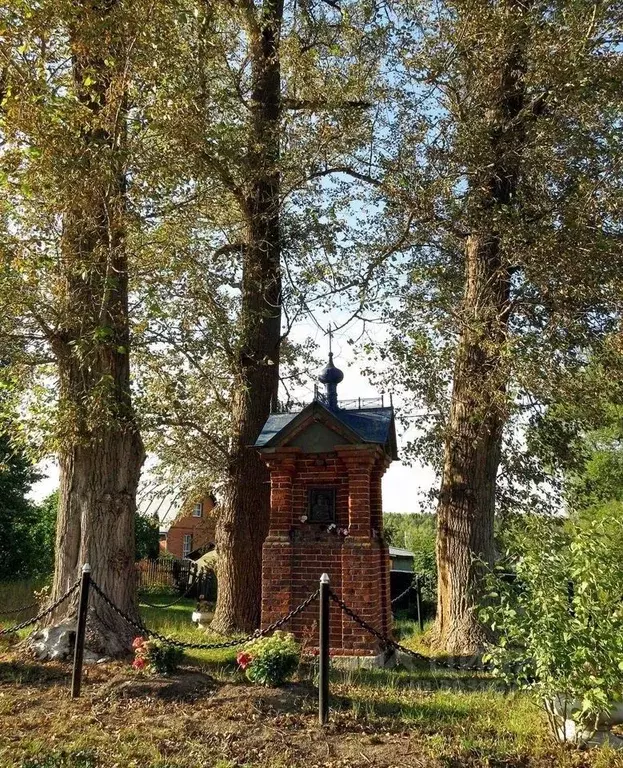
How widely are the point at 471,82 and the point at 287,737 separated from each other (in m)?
9.19

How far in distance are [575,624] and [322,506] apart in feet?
13.8

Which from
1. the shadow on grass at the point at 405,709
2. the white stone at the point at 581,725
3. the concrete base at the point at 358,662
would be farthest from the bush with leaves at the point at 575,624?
the concrete base at the point at 358,662

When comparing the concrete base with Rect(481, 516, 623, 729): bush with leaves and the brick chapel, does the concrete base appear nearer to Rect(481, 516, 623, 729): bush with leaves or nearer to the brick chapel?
the brick chapel

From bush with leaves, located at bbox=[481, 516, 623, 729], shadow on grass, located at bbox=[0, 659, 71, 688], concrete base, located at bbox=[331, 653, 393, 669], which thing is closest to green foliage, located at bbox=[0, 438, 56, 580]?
shadow on grass, located at bbox=[0, 659, 71, 688]

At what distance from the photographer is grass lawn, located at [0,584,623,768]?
4.74 metres

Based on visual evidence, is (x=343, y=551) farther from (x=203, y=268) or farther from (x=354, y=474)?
(x=203, y=268)

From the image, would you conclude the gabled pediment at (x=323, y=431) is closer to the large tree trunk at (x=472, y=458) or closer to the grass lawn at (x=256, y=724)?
the large tree trunk at (x=472, y=458)

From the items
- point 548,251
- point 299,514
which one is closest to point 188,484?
point 299,514

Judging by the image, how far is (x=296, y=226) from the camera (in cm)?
1038

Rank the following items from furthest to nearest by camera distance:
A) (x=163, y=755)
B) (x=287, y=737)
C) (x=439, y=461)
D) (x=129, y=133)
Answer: (x=439, y=461)
(x=129, y=133)
(x=287, y=737)
(x=163, y=755)

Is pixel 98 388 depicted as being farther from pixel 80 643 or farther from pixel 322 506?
pixel 322 506

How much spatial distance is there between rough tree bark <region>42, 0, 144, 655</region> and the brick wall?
75.4 inches

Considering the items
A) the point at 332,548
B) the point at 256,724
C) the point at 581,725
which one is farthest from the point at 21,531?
the point at 581,725

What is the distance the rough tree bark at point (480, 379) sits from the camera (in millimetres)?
8984
